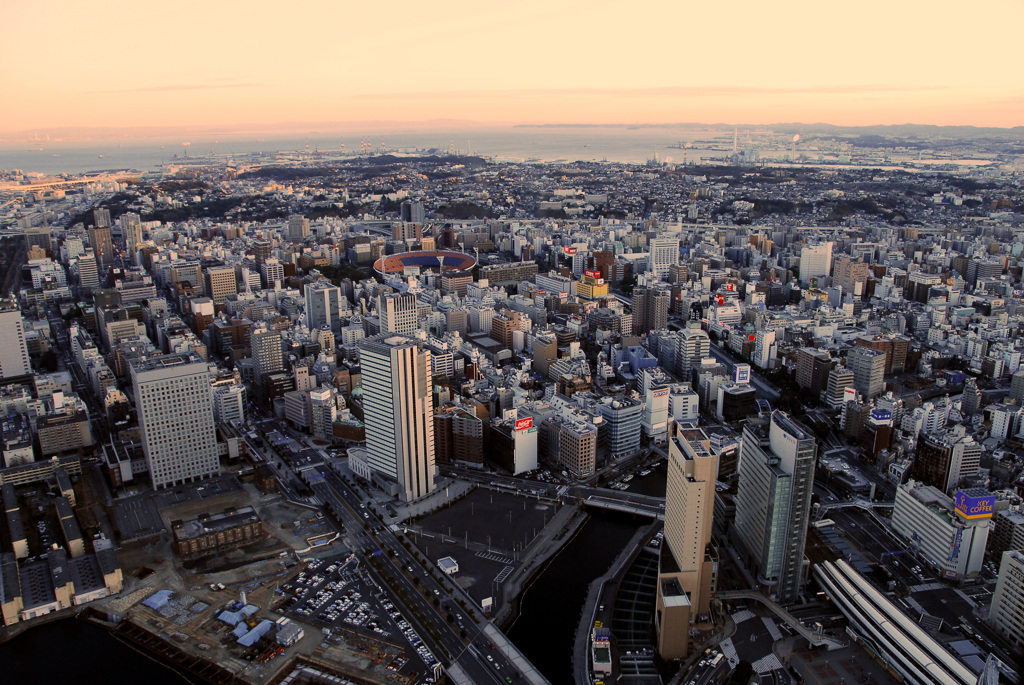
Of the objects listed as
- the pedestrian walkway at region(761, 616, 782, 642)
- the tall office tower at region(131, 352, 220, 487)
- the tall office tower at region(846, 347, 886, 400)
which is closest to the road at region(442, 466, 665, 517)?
the pedestrian walkway at region(761, 616, 782, 642)

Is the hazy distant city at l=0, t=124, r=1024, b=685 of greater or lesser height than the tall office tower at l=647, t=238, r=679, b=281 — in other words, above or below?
below

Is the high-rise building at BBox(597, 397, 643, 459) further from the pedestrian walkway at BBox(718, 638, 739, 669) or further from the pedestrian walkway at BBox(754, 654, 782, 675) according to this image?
the pedestrian walkway at BBox(754, 654, 782, 675)

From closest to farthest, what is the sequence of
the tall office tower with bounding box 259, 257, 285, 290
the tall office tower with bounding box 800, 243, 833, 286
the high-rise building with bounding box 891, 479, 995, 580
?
the high-rise building with bounding box 891, 479, 995, 580 < the tall office tower with bounding box 259, 257, 285, 290 < the tall office tower with bounding box 800, 243, 833, 286

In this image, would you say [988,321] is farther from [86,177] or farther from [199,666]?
[86,177]

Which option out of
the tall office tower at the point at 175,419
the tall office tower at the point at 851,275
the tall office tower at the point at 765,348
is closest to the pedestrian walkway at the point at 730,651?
the tall office tower at the point at 175,419

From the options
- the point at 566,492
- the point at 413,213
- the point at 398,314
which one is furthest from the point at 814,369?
the point at 413,213

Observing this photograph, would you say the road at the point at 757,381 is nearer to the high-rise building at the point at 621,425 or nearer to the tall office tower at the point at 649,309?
the tall office tower at the point at 649,309
